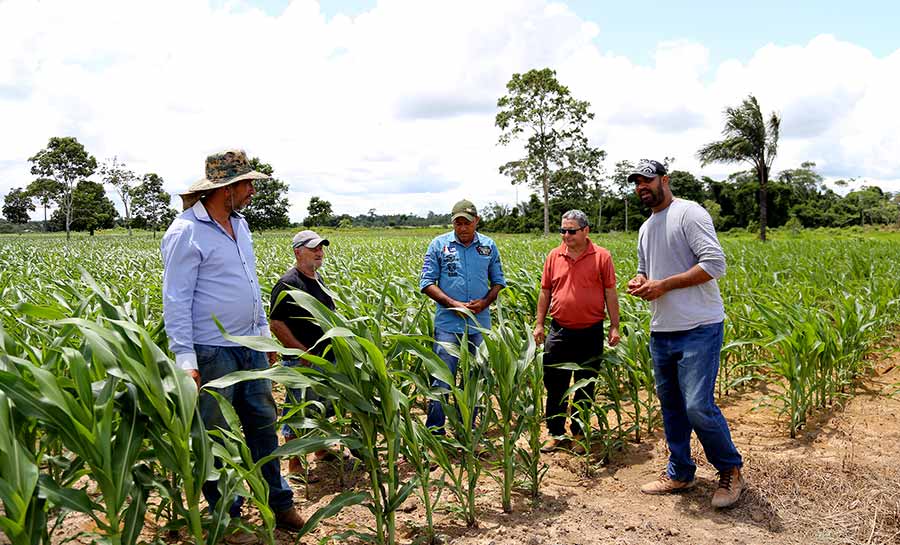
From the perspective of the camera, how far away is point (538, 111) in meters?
35.4

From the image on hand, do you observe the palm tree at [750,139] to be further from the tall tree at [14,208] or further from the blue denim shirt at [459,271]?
the tall tree at [14,208]

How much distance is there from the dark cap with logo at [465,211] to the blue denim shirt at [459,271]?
0.52ft

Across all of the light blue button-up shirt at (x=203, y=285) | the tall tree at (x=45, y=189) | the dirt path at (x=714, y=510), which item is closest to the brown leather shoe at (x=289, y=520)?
the dirt path at (x=714, y=510)

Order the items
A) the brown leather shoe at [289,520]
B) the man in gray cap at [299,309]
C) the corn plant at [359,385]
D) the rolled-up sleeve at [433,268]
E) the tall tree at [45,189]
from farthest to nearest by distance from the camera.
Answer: the tall tree at [45,189], the rolled-up sleeve at [433,268], the man in gray cap at [299,309], the brown leather shoe at [289,520], the corn plant at [359,385]

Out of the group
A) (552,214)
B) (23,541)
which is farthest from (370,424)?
(552,214)

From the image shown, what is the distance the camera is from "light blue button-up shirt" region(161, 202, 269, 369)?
2447mm

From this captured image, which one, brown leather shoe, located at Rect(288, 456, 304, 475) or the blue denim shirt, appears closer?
brown leather shoe, located at Rect(288, 456, 304, 475)

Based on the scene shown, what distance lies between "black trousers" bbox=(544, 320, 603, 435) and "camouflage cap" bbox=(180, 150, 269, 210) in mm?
2231

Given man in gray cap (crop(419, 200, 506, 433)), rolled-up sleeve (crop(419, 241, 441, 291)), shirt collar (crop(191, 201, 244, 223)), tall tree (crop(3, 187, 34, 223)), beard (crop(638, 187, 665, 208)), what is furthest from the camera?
tall tree (crop(3, 187, 34, 223))

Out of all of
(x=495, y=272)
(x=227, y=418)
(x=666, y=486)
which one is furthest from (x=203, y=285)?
(x=666, y=486)

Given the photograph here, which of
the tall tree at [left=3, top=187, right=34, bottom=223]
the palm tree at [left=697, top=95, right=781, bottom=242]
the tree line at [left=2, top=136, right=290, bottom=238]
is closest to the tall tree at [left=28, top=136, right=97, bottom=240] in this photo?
the tree line at [left=2, top=136, right=290, bottom=238]

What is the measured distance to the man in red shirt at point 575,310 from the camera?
3.81m

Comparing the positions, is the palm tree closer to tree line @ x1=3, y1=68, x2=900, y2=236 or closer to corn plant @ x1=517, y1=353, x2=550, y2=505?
tree line @ x1=3, y1=68, x2=900, y2=236

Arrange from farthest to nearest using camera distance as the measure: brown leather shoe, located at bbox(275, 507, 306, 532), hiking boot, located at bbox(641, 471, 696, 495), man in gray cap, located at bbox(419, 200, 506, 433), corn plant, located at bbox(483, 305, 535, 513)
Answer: man in gray cap, located at bbox(419, 200, 506, 433) < hiking boot, located at bbox(641, 471, 696, 495) < corn plant, located at bbox(483, 305, 535, 513) < brown leather shoe, located at bbox(275, 507, 306, 532)
